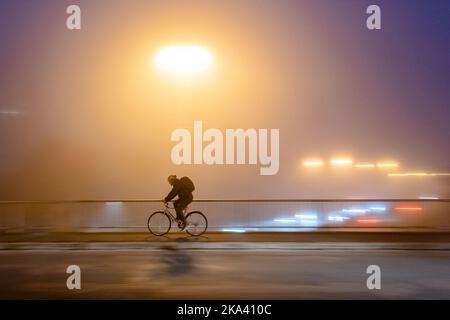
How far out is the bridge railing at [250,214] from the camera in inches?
663

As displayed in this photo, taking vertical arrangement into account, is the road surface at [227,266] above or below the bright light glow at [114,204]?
below

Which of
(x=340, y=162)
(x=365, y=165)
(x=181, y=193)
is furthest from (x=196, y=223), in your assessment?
(x=365, y=165)

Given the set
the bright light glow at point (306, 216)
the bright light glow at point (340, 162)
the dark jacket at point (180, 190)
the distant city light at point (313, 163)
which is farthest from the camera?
the bright light glow at point (340, 162)

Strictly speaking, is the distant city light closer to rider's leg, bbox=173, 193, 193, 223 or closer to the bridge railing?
the bridge railing

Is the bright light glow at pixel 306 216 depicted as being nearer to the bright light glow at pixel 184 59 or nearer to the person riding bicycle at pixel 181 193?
the person riding bicycle at pixel 181 193

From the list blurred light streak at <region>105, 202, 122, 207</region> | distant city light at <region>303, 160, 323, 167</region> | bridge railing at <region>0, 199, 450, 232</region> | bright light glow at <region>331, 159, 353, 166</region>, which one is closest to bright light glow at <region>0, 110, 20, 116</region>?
distant city light at <region>303, 160, 323, 167</region>

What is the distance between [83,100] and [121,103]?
10.7 ft

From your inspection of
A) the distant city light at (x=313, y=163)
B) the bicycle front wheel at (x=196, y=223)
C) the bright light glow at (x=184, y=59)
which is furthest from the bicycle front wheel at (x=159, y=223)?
the distant city light at (x=313, y=163)

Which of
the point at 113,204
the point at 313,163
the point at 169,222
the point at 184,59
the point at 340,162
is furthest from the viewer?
the point at 340,162

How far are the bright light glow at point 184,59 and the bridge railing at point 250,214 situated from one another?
1308 cm

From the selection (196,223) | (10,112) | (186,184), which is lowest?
(196,223)

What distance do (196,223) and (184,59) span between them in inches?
620

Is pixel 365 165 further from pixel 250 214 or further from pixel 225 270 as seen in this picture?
pixel 225 270

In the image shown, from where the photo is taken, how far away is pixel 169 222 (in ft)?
52.1
